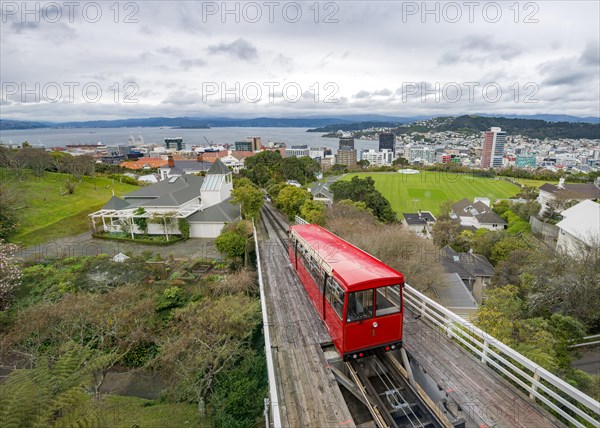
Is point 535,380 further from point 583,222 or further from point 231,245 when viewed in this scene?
point 583,222

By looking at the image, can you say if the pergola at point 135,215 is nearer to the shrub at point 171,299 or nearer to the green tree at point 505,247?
the shrub at point 171,299

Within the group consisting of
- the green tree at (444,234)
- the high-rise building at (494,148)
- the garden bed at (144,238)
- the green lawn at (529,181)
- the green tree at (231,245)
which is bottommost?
the green tree at (444,234)

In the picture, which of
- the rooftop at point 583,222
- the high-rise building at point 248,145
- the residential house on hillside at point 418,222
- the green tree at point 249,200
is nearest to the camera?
the rooftop at point 583,222

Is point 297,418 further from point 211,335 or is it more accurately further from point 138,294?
point 138,294

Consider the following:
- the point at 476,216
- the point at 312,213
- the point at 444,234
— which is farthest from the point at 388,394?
the point at 476,216

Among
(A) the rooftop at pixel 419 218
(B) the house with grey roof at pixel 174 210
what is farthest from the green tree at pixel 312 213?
(A) the rooftop at pixel 419 218

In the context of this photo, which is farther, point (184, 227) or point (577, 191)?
point (577, 191)
